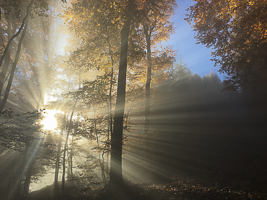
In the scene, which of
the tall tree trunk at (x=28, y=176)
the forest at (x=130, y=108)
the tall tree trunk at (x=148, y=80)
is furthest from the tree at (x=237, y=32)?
the tall tree trunk at (x=28, y=176)

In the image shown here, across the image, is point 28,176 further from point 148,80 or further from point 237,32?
point 237,32

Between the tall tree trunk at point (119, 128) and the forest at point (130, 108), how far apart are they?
0.05 m

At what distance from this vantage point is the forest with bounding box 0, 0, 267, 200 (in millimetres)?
6559

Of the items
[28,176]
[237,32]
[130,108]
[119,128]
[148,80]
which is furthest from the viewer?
[130,108]

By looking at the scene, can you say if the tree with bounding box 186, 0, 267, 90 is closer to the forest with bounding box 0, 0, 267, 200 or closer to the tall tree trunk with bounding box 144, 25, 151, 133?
the forest with bounding box 0, 0, 267, 200

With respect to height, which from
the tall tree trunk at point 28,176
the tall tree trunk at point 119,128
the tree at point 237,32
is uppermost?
the tree at point 237,32

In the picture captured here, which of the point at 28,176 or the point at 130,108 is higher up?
the point at 130,108

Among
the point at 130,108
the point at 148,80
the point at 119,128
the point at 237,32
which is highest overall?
the point at 237,32

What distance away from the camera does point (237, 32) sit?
8531 mm

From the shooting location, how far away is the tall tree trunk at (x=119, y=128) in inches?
239

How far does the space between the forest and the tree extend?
0.18 feet

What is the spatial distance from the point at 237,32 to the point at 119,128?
9025mm

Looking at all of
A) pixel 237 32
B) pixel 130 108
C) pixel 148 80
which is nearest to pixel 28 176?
pixel 130 108

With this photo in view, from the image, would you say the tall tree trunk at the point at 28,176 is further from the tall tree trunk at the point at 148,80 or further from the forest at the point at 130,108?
the tall tree trunk at the point at 148,80
